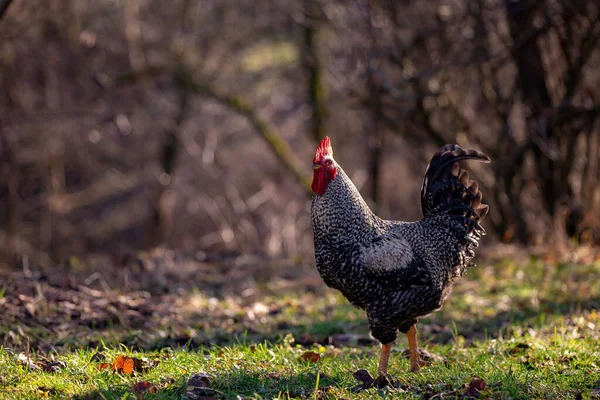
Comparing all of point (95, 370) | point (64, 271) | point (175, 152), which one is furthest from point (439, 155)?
point (175, 152)

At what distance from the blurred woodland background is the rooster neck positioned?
4.13 meters

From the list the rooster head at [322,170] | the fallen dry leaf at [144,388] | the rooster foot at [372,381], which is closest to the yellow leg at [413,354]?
the rooster foot at [372,381]

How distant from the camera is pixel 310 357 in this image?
5.59m

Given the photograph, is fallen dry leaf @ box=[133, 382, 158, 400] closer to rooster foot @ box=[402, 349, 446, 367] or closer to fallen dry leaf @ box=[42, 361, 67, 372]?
fallen dry leaf @ box=[42, 361, 67, 372]

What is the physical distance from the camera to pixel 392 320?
17.4ft

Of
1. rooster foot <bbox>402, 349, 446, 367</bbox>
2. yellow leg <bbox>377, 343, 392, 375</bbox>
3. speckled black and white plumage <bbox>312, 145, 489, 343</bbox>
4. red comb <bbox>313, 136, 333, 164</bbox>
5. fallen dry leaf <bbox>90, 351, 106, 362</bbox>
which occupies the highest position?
red comb <bbox>313, 136, 333, 164</bbox>

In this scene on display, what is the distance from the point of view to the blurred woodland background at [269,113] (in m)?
10.6

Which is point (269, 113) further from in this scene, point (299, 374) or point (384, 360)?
point (299, 374)

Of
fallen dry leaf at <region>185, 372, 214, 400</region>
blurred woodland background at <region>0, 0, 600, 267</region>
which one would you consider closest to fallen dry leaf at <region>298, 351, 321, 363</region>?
fallen dry leaf at <region>185, 372, 214, 400</region>

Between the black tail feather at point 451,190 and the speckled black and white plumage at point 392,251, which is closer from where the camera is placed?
the speckled black and white plumage at point 392,251

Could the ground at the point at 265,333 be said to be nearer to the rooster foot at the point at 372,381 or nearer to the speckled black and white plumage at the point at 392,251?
the rooster foot at the point at 372,381

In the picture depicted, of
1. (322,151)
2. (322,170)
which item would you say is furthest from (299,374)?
(322,151)

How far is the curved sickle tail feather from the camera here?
5.95 metres

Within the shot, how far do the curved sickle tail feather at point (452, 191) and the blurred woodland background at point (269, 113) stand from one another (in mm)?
4162
